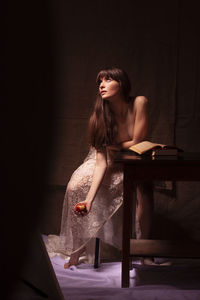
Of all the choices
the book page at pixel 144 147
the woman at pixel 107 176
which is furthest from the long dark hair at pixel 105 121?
the book page at pixel 144 147

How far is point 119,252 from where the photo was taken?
2.75 meters

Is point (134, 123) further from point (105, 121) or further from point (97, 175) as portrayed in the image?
point (97, 175)

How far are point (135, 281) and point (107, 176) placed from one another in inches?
25.5

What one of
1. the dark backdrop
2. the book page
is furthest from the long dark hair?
the dark backdrop

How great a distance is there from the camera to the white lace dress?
234 centimetres

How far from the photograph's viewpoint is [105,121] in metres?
2.41

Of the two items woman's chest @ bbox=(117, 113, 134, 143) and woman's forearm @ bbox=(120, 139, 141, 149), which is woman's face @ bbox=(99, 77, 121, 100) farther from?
woman's forearm @ bbox=(120, 139, 141, 149)

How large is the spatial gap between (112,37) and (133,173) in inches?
53.0

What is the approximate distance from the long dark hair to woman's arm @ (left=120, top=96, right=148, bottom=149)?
83 mm

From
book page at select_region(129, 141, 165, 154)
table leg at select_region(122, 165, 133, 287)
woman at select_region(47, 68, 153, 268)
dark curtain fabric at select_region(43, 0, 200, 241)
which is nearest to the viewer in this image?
table leg at select_region(122, 165, 133, 287)

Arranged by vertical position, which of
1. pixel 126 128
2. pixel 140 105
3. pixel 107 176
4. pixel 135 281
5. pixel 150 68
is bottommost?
pixel 135 281

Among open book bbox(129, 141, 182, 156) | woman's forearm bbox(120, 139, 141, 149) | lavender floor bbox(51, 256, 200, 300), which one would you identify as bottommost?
lavender floor bbox(51, 256, 200, 300)

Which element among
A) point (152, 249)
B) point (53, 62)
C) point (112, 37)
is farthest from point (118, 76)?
point (53, 62)

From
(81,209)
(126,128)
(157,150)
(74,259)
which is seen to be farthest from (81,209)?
(126,128)
